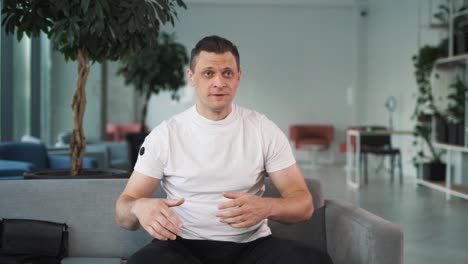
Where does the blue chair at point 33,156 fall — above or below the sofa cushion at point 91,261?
above

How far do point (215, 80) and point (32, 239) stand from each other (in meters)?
0.98

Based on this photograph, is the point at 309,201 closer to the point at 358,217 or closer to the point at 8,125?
the point at 358,217

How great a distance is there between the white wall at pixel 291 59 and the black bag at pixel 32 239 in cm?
1143

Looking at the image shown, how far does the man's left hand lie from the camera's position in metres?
1.79

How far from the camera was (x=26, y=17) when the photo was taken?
343 cm

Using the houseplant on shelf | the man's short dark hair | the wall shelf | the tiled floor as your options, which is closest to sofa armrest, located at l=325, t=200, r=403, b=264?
the man's short dark hair

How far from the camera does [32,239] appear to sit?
2408mm

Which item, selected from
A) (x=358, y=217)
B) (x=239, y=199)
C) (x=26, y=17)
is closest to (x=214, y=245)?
(x=239, y=199)

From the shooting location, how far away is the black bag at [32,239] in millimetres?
2400

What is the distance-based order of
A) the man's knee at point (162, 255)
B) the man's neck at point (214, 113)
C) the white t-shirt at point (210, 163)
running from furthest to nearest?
1. the man's neck at point (214, 113)
2. the white t-shirt at point (210, 163)
3. the man's knee at point (162, 255)

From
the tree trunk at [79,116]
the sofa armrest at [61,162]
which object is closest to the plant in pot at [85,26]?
the tree trunk at [79,116]

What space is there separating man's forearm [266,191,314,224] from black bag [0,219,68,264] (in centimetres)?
95

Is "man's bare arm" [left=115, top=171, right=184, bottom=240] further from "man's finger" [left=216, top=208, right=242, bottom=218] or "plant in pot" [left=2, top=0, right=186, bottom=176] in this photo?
"plant in pot" [left=2, top=0, right=186, bottom=176]

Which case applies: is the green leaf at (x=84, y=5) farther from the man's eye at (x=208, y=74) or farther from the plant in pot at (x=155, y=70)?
the plant in pot at (x=155, y=70)
